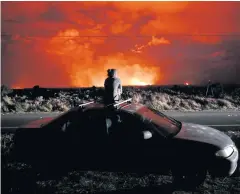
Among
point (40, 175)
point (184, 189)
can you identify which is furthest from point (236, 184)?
point (40, 175)

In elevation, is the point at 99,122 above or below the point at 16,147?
above

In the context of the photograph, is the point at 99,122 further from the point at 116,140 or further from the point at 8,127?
the point at 8,127

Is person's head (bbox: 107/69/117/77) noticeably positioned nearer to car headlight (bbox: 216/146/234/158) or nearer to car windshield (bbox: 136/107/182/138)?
car windshield (bbox: 136/107/182/138)

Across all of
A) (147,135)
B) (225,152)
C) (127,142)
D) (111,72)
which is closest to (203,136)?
(225,152)

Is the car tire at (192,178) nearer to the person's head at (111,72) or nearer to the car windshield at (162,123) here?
the car windshield at (162,123)

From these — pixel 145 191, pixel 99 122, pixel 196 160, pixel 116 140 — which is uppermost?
pixel 99 122

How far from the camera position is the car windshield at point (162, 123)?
487 centimetres

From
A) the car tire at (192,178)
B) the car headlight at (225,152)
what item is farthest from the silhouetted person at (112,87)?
the car headlight at (225,152)

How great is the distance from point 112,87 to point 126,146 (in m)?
2.30

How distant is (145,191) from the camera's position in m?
4.79

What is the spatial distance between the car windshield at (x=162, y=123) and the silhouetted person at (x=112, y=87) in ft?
4.54

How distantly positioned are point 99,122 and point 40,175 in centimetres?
180

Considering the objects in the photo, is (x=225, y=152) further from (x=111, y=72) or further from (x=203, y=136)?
(x=111, y=72)

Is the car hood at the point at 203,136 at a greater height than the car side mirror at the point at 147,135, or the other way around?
the car side mirror at the point at 147,135
